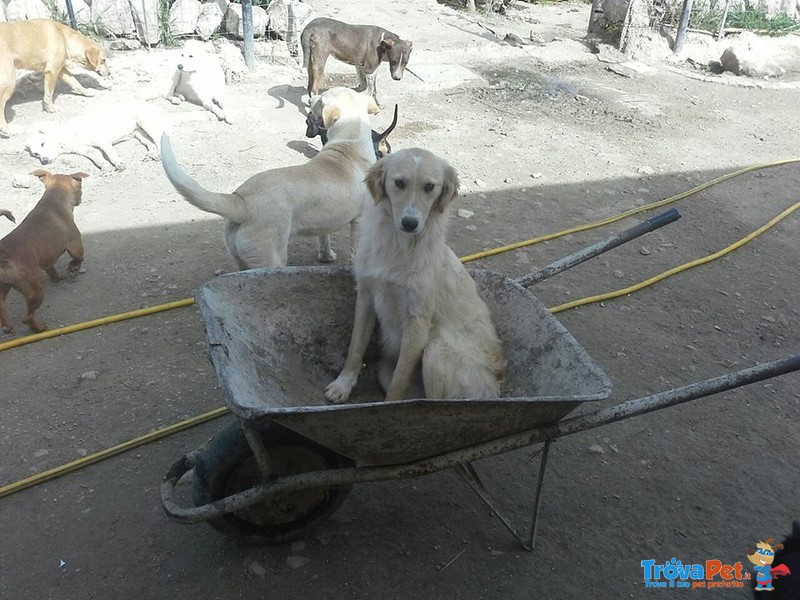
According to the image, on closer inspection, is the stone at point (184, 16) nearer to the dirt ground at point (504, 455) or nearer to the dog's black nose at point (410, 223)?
the dirt ground at point (504, 455)

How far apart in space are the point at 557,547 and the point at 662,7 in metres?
10.4

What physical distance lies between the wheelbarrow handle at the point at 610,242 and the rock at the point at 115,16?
8.04 m

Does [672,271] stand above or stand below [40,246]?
below

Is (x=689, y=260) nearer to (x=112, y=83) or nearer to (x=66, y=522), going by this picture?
(x=66, y=522)

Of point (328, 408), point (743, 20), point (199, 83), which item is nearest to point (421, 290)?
point (328, 408)

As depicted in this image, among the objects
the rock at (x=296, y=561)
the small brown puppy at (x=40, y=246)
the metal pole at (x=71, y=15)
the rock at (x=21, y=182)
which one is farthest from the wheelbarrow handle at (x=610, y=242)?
the metal pole at (x=71, y=15)

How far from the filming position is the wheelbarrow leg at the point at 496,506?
233 cm

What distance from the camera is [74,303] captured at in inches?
158

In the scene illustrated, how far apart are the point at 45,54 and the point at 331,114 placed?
4399 mm

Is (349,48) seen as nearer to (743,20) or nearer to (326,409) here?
(326,409)

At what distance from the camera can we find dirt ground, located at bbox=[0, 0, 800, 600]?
2467 millimetres

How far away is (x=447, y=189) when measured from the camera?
2648 millimetres

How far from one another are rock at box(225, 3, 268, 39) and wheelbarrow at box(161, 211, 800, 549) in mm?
7520

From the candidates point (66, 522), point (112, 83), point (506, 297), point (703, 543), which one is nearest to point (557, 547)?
point (703, 543)
